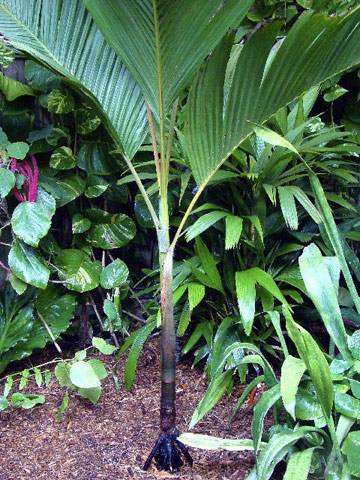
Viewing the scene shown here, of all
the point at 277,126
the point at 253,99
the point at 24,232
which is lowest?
the point at 24,232

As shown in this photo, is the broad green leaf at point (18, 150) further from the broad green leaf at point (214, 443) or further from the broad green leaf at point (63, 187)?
the broad green leaf at point (214, 443)

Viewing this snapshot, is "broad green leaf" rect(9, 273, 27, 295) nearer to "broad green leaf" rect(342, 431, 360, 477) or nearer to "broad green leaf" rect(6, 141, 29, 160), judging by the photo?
"broad green leaf" rect(6, 141, 29, 160)

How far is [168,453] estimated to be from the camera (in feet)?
4.61

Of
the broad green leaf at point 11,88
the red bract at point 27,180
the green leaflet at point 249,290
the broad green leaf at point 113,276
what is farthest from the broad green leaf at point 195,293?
the broad green leaf at point 11,88

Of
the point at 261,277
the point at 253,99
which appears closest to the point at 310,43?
the point at 253,99

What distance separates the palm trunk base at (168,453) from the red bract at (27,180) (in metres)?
1.00

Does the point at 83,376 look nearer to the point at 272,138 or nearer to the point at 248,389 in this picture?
the point at 248,389

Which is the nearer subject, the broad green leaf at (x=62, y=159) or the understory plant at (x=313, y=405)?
the understory plant at (x=313, y=405)

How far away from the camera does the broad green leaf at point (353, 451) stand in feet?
3.63

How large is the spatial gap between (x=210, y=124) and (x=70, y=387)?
1.14 metres

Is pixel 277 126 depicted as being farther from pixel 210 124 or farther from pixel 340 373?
pixel 340 373

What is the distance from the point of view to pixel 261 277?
173 centimetres

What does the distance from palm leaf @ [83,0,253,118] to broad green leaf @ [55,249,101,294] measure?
98cm

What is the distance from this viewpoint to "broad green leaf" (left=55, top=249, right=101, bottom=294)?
2053 millimetres
